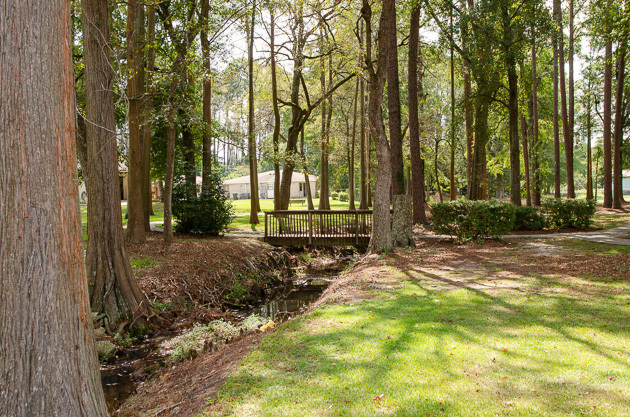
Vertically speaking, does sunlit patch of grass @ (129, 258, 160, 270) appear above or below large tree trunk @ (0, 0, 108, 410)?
below

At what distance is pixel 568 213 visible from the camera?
1711 cm

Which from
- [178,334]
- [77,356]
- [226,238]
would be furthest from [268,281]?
[77,356]

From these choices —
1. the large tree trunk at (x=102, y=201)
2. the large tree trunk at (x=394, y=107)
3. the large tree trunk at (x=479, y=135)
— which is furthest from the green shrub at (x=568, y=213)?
the large tree trunk at (x=102, y=201)

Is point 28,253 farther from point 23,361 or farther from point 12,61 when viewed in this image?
point 12,61

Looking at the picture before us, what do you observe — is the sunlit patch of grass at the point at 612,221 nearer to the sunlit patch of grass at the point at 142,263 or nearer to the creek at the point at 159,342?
the creek at the point at 159,342

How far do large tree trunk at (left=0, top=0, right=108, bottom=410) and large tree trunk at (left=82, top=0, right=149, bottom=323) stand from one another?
516cm

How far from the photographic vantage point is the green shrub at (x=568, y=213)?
55.4ft

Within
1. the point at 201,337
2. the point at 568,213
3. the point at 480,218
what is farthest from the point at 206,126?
the point at 568,213

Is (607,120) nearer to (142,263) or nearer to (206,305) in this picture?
(206,305)

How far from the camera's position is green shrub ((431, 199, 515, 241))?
14.0 metres

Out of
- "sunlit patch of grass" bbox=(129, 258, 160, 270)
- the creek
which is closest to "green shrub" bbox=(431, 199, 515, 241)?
the creek

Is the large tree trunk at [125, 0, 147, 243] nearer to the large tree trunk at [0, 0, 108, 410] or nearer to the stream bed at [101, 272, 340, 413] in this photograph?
the stream bed at [101, 272, 340, 413]

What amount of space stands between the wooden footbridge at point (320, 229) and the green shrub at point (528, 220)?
19.7ft

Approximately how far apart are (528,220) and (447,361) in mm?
14463
